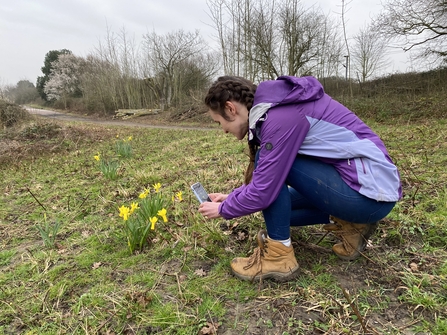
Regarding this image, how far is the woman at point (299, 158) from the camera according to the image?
5.13 ft

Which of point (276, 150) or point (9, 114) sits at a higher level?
point (9, 114)

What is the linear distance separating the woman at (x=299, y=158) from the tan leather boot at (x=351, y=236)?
7 cm

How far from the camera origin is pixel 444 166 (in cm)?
353

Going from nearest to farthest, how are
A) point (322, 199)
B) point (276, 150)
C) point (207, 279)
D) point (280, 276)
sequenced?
1. point (276, 150)
2. point (322, 199)
3. point (280, 276)
4. point (207, 279)

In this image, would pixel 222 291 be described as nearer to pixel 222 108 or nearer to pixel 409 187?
pixel 222 108

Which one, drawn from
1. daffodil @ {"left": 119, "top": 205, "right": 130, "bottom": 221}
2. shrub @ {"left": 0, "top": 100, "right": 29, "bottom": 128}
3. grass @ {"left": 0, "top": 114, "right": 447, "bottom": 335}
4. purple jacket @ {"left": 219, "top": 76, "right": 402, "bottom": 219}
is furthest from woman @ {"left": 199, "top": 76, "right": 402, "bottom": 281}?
shrub @ {"left": 0, "top": 100, "right": 29, "bottom": 128}

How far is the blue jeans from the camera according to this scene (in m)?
1.59

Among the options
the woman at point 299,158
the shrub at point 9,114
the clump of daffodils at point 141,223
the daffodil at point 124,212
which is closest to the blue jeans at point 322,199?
the woman at point 299,158

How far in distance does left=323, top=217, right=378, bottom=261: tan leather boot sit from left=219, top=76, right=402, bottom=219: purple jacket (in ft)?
1.17

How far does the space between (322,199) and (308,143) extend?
34 cm

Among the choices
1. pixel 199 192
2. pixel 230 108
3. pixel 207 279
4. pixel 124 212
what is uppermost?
pixel 230 108

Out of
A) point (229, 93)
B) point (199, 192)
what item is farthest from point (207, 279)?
point (229, 93)

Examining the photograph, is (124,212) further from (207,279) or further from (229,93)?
(229,93)

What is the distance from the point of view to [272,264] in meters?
1.82
